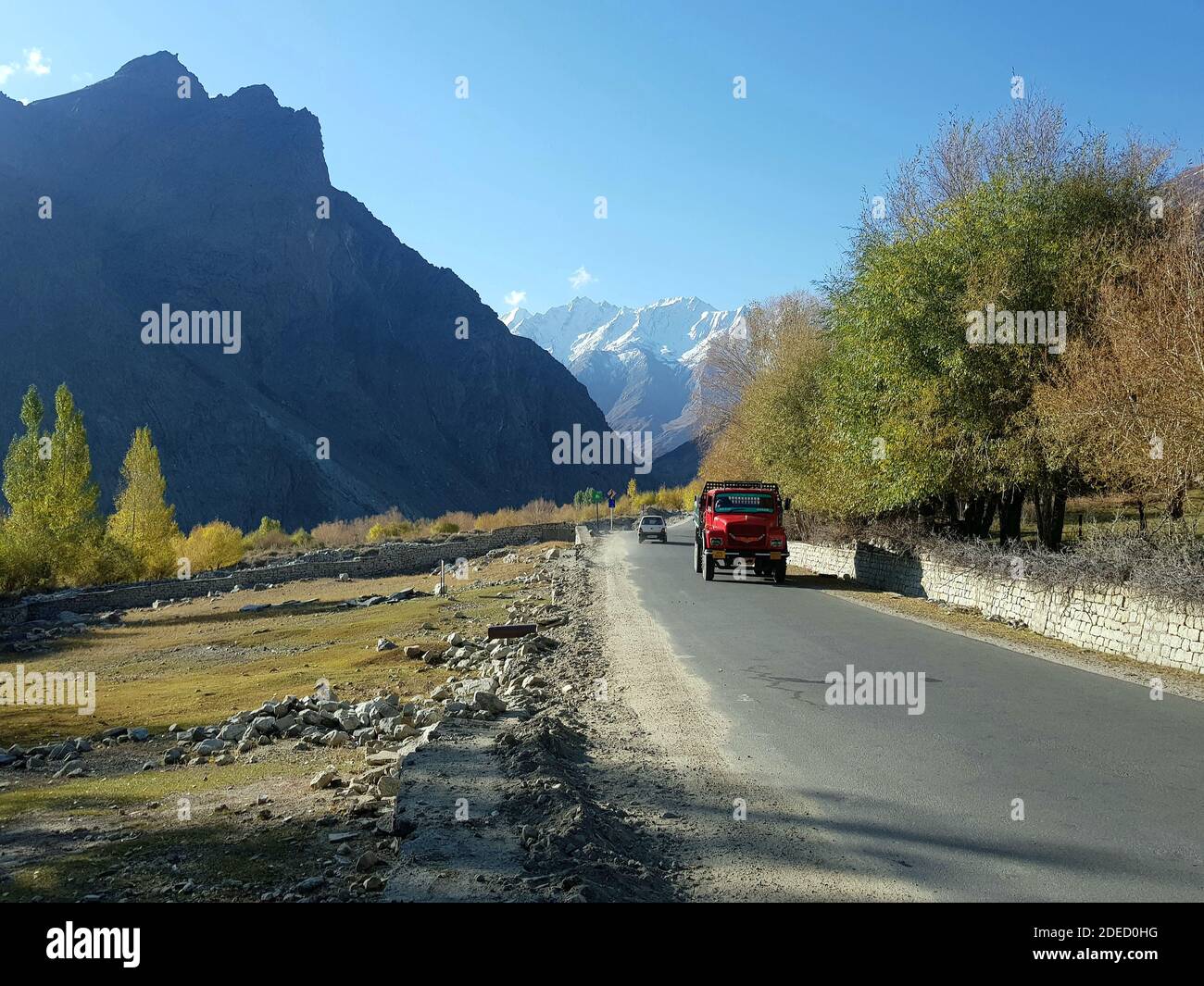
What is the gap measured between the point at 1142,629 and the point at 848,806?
29.7 ft

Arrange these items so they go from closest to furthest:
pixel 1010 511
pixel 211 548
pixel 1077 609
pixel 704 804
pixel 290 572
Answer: pixel 704 804
pixel 1077 609
pixel 1010 511
pixel 290 572
pixel 211 548

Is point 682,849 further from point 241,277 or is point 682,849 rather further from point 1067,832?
point 241,277

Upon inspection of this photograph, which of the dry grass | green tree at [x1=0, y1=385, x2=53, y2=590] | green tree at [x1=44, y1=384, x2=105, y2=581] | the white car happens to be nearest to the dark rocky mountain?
green tree at [x1=44, y1=384, x2=105, y2=581]

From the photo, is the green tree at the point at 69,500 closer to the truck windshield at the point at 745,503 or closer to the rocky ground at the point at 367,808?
the truck windshield at the point at 745,503

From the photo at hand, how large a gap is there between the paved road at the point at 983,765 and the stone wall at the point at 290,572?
120 ft

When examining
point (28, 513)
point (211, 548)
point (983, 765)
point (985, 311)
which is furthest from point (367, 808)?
point (211, 548)

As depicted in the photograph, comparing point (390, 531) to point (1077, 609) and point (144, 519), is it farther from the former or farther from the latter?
point (1077, 609)

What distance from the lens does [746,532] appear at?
90.1 feet

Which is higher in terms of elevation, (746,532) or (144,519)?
(746,532)

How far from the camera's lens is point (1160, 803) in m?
6.48

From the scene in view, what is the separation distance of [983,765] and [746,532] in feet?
65.3

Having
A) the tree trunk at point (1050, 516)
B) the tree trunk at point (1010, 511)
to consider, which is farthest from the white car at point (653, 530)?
the tree trunk at point (1050, 516)

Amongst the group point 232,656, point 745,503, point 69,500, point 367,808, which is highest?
point 745,503

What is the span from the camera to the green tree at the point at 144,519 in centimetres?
5059
